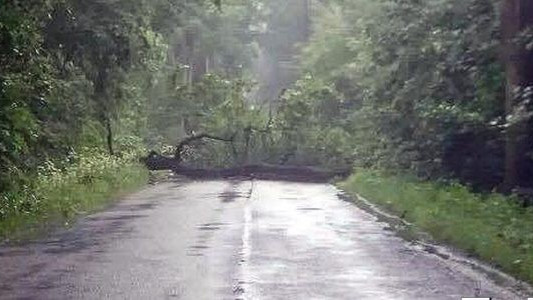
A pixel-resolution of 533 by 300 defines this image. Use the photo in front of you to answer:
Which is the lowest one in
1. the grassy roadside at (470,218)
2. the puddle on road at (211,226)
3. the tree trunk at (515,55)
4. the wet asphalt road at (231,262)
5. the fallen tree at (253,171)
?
the fallen tree at (253,171)

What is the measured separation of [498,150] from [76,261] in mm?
13844

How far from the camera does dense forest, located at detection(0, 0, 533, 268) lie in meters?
21.5

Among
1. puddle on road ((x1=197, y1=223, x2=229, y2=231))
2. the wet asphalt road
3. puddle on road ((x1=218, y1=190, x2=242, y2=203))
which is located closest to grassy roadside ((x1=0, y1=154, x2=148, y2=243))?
the wet asphalt road

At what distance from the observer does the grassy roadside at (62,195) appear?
20906 millimetres

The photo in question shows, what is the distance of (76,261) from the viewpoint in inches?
603

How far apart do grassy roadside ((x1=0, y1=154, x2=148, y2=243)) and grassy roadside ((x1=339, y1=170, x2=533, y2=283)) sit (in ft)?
26.0

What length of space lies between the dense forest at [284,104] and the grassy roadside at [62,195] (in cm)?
9

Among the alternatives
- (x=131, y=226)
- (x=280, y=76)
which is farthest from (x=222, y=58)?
(x=131, y=226)

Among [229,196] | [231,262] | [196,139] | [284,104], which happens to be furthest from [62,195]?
[284,104]

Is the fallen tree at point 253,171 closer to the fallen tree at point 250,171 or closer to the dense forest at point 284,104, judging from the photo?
the fallen tree at point 250,171

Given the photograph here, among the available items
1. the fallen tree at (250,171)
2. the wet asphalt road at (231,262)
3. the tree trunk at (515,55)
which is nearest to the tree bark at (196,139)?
the fallen tree at (250,171)

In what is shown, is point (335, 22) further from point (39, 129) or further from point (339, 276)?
point (339, 276)

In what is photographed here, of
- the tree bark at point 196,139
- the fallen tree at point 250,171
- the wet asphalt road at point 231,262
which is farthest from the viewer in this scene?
the tree bark at point 196,139

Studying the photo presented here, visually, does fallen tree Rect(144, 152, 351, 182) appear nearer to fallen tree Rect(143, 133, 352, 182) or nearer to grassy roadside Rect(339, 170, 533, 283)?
fallen tree Rect(143, 133, 352, 182)
